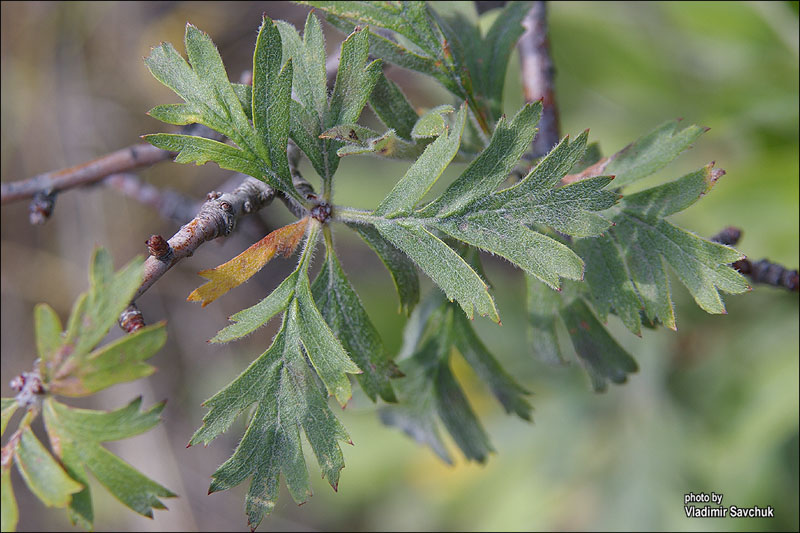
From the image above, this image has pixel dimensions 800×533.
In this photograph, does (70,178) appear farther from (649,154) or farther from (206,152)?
(649,154)

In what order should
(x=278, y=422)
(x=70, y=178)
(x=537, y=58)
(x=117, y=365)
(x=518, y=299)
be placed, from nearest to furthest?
(x=117, y=365), (x=278, y=422), (x=70, y=178), (x=537, y=58), (x=518, y=299)

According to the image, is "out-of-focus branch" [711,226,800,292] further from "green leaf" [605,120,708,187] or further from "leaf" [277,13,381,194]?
"leaf" [277,13,381,194]

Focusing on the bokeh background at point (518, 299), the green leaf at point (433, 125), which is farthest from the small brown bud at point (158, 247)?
the bokeh background at point (518, 299)

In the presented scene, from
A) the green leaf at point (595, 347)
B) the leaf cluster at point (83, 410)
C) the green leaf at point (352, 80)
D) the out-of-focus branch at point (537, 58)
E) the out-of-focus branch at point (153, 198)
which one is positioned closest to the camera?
the leaf cluster at point (83, 410)

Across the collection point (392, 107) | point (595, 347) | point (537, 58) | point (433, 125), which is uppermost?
point (537, 58)

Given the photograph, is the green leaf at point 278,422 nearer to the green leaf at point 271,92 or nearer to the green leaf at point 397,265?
the green leaf at point 397,265

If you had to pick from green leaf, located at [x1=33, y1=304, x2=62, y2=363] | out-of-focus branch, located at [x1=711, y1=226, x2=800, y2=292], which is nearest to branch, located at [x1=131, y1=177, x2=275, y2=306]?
green leaf, located at [x1=33, y1=304, x2=62, y2=363]

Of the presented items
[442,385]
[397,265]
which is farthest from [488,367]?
[397,265]
